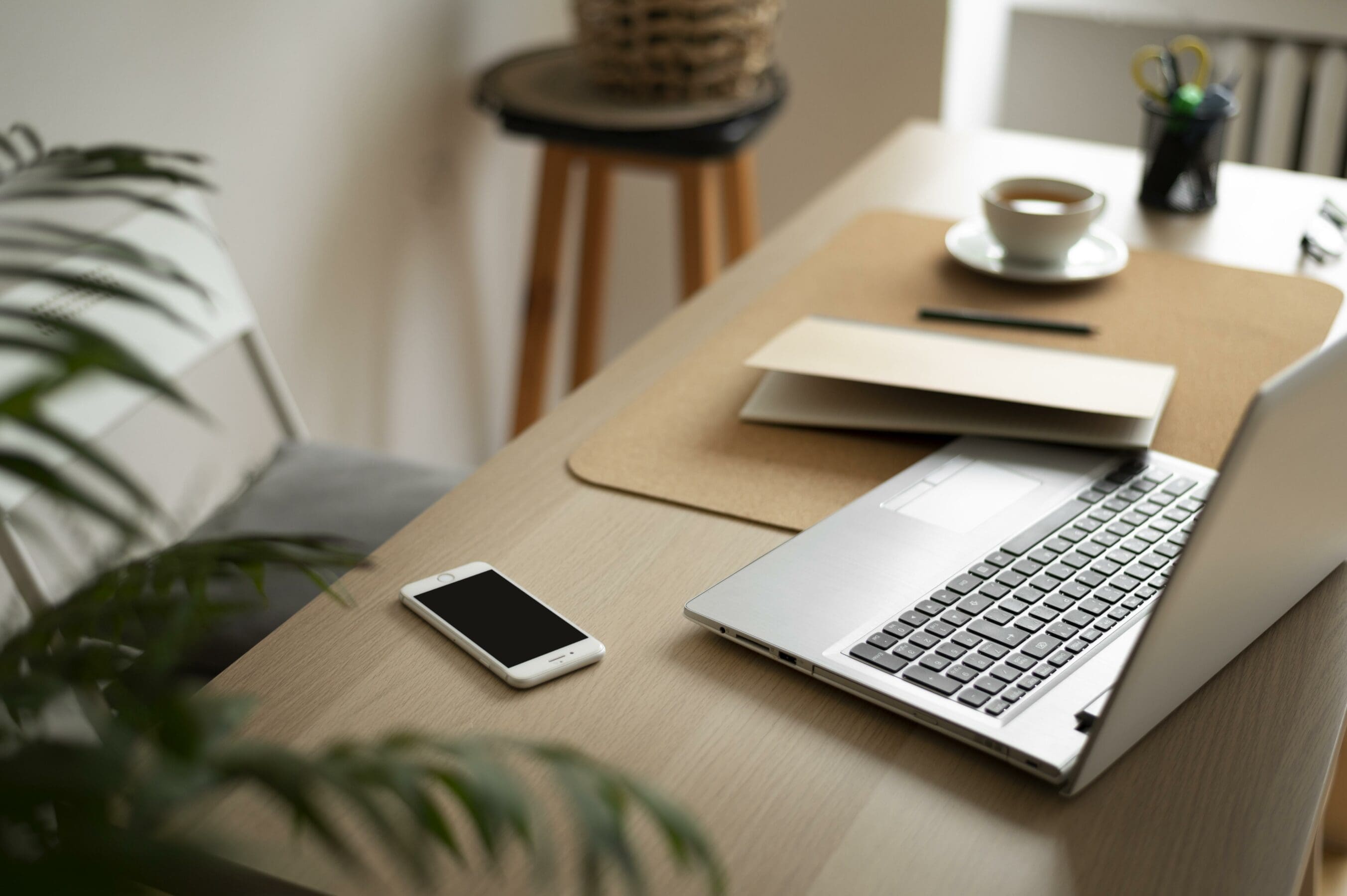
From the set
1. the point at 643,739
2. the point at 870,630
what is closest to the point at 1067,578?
the point at 870,630

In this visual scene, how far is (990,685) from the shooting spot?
0.64 metres

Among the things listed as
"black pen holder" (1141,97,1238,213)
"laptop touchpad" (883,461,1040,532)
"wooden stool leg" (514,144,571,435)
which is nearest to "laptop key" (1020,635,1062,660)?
"laptop touchpad" (883,461,1040,532)

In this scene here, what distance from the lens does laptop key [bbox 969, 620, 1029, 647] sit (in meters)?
0.67

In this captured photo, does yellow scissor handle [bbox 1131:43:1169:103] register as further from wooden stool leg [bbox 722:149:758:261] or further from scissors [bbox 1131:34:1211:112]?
wooden stool leg [bbox 722:149:758:261]

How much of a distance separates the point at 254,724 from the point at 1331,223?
1.15 m

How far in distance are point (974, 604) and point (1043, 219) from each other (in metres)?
0.55

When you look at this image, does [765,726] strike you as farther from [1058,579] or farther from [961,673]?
[1058,579]

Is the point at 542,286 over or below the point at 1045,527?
below

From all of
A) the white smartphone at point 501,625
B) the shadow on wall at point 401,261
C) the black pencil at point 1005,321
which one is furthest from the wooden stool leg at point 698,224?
the white smartphone at point 501,625

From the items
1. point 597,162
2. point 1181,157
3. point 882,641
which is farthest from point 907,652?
point 597,162

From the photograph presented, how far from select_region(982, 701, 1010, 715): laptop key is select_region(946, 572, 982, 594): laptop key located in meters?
0.10

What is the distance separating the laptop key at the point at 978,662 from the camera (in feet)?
2.14

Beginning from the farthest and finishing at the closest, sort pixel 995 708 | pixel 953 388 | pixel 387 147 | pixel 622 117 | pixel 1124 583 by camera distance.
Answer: pixel 387 147 → pixel 622 117 → pixel 953 388 → pixel 1124 583 → pixel 995 708

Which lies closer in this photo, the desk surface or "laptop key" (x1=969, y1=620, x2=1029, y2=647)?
the desk surface
